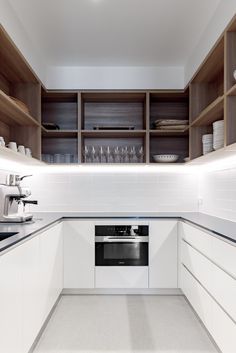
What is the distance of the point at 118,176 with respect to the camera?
12.7ft

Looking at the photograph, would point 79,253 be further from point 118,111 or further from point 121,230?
point 118,111

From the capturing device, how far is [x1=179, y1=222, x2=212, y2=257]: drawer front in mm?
2303

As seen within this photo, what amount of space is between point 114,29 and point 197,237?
6.39ft

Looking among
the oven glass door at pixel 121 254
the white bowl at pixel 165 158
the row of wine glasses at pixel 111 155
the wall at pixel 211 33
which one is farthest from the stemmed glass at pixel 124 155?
the wall at pixel 211 33

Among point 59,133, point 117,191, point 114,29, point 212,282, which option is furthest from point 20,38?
point 212,282

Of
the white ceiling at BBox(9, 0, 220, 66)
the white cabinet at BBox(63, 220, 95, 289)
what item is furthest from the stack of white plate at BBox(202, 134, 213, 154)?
the white cabinet at BBox(63, 220, 95, 289)

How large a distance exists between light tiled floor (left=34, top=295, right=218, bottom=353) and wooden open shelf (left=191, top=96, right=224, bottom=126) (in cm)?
180

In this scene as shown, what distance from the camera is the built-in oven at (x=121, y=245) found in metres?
3.31

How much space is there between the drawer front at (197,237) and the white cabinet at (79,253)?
949 mm

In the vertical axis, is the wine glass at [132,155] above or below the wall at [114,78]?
below

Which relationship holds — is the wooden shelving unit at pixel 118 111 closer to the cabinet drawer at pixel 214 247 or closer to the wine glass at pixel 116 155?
the wine glass at pixel 116 155

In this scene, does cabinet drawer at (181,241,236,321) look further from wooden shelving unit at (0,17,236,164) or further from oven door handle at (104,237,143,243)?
wooden shelving unit at (0,17,236,164)

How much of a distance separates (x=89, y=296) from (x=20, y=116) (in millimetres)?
1948

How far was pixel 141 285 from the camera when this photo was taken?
329cm
